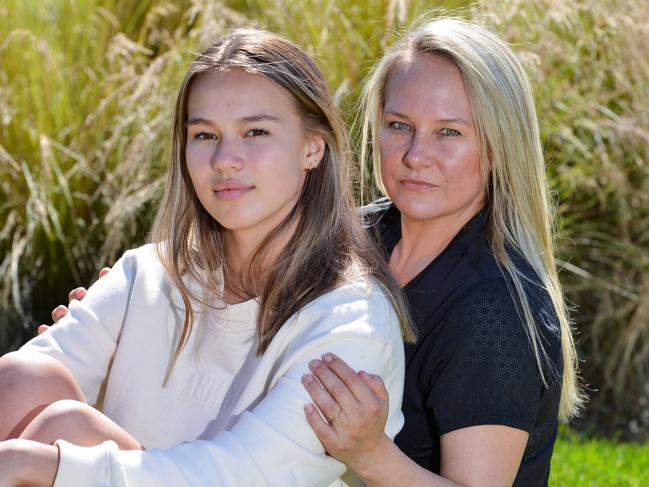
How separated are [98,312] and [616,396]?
105 inches

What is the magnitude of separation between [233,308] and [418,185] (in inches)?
20.9

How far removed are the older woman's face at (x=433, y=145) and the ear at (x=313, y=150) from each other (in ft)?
0.73

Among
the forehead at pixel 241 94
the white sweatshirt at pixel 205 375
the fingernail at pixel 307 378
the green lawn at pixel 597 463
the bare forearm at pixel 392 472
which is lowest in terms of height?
the green lawn at pixel 597 463

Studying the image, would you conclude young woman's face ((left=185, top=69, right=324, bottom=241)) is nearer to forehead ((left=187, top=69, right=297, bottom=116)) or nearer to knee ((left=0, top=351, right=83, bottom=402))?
forehead ((left=187, top=69, right=297, bottom=116))

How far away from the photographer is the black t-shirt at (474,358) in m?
2.19

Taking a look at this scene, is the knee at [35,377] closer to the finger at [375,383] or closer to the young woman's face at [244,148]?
the young woman's face at [244,148]

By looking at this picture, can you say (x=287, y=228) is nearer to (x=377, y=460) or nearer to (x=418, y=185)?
(x=418, y=185)

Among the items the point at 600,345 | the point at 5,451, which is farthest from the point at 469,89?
the point at 600,345

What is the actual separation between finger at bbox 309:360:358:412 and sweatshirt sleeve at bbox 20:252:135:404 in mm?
648

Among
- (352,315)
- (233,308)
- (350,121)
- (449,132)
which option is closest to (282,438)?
(352,315)

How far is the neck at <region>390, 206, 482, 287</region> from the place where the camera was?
8.38ft

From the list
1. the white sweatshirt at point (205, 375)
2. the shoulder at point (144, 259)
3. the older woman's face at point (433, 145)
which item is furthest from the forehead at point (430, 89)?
the shoulder at point (144, 259)

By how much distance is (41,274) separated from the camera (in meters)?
4.33

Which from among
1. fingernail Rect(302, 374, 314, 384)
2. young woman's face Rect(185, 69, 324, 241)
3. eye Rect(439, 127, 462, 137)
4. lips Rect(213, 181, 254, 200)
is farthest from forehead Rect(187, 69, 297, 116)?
fingernail Rect(302, 374, 314, 384)
